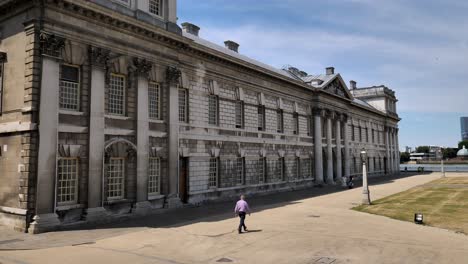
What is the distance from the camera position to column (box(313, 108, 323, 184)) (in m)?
43.2

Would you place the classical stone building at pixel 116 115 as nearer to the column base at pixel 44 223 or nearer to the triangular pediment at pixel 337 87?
the column base at pixel 44 223

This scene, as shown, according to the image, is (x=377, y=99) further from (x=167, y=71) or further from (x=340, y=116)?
(x=167, y=71)

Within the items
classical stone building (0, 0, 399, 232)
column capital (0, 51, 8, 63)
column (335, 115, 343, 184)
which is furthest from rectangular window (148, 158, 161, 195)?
column (335, 115, 343, 184)

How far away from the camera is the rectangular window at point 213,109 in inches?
1115

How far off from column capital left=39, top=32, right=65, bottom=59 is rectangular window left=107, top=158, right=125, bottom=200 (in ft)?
19.8

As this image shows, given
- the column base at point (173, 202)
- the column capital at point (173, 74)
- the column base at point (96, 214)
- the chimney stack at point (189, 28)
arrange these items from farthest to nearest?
the chimney stack at point (189, 28), the column capital at point (173, 74), the column base at point (173, 202), the column base at point (96, 214)

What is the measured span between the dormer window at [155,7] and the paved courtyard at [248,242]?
1263cm

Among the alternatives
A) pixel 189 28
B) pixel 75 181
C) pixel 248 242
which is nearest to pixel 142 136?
pixel 75 181

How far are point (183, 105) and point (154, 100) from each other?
9.53ft

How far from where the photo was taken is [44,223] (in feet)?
54.4

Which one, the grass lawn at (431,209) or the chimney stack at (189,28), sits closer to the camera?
the grass lawn at (431,209)

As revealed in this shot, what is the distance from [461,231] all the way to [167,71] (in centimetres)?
1791

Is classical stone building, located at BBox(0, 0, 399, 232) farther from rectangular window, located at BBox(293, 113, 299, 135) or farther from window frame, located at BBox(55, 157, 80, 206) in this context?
rectangular window, located at BBox(293, 113, 299, 135)

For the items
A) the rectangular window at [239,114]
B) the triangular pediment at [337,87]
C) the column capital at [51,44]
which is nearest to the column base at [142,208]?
the column capital at [51,44]
